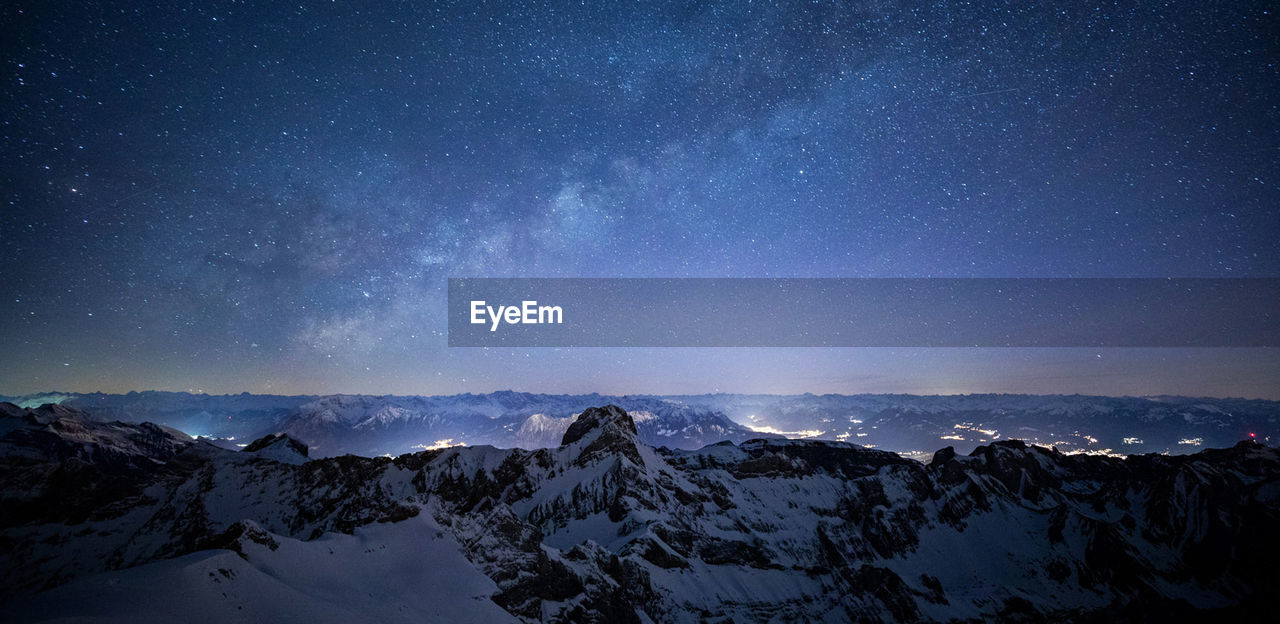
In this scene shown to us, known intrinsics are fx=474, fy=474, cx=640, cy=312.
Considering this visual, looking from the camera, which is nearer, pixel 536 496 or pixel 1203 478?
pixel 536 496

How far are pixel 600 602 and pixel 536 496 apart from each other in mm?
82346

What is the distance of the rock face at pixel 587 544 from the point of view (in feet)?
209

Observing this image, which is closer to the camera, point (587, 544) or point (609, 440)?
point (587, 544)

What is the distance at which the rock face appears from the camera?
2505 inches

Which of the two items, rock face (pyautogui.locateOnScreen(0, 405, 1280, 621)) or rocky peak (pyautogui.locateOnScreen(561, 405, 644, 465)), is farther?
rocky peak (pyautogui.locateOnScreen(561, 405, 644, 465))

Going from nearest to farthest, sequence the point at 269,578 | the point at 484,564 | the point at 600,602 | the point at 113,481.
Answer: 1. the point at 269,578
2. the point at 484,564
3. the point at 600,602
4. the point at 113,481

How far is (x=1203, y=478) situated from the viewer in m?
191

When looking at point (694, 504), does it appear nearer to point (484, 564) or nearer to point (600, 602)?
point (600, 602)

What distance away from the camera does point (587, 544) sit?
10506 cm

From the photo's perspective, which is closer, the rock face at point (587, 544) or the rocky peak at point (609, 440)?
the rock face at point (587, 544)

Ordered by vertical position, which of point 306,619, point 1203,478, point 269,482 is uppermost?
point 306,619

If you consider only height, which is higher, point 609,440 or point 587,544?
point 609,440

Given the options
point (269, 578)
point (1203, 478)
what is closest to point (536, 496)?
point (269, 578)

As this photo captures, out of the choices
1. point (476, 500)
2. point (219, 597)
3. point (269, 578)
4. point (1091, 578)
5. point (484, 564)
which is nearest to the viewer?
point (219, 597)
